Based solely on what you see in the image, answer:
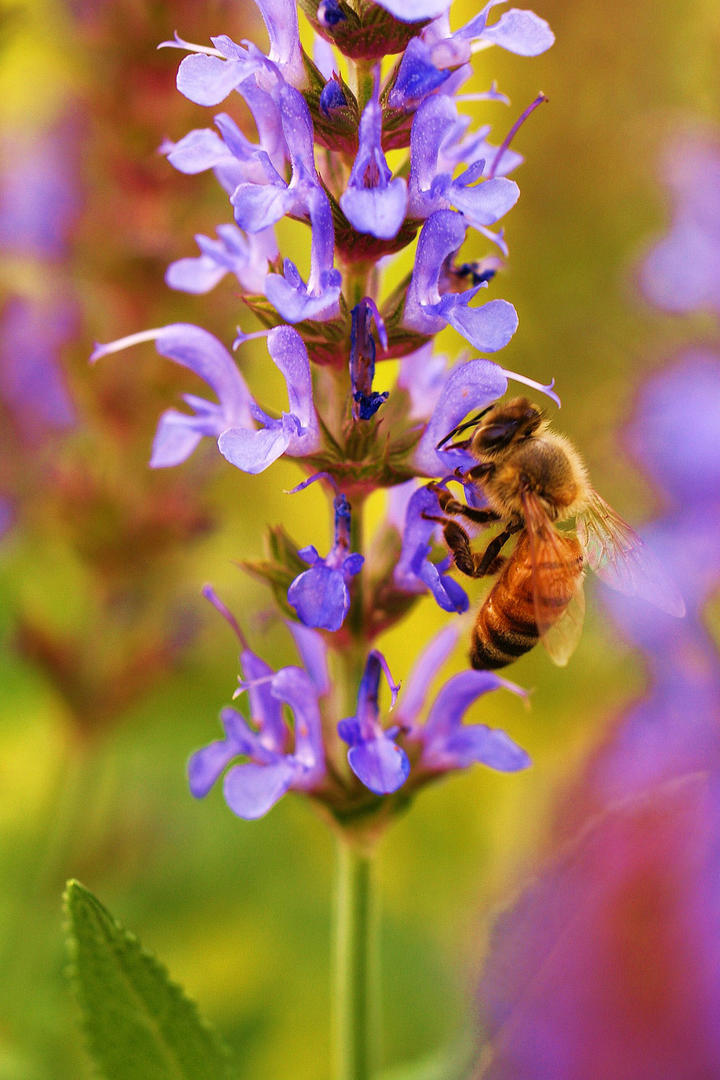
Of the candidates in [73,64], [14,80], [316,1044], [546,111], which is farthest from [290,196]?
[14,80]

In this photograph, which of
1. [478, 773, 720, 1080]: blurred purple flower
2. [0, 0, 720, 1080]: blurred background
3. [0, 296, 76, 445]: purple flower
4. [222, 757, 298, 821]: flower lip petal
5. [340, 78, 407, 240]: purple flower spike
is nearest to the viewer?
[478, 773, 720, 1080]: blurred purple flower

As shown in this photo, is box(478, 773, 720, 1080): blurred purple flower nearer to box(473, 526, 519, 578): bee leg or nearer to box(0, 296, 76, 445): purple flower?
box(473, 526, 519, 578): bee leg

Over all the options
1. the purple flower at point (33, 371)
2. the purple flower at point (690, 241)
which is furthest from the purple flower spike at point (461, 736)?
the purple flower at point (33, 371)

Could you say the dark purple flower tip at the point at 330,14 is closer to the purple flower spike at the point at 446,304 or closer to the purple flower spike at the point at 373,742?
the purple flower spike at the point at 446,304

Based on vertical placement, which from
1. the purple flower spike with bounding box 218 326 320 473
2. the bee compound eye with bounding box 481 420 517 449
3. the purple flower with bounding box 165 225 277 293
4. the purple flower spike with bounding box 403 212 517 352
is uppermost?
the purple flower with bounding box 165 225 277 293

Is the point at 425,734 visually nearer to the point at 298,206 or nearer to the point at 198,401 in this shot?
the point at 198,401

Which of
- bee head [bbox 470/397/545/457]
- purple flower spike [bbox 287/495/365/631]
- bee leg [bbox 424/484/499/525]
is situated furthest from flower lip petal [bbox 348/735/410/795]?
bee head [bbox 470/397/545/457]

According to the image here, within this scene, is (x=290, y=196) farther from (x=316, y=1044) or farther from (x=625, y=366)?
(x=625, y=366)
